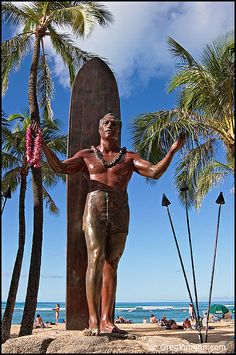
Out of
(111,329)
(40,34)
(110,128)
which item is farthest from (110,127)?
(40,34)

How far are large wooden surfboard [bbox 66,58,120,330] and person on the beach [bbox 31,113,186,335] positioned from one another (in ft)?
1.14

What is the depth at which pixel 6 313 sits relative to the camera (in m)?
14.2

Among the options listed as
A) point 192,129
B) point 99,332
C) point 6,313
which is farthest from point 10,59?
point 99,332

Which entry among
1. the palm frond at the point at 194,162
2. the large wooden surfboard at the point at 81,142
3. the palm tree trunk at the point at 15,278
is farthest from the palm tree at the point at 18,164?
the large wooden surfboard at the point at 81,142

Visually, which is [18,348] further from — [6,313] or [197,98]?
[6,313]

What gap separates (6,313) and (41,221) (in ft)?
10.1

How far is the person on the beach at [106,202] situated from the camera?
4816mm

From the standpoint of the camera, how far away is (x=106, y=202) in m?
4.99

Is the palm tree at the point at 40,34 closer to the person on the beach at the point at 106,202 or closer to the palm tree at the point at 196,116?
the palm tree at the point at 196,116

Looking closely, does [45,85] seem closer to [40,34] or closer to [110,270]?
[40,34]

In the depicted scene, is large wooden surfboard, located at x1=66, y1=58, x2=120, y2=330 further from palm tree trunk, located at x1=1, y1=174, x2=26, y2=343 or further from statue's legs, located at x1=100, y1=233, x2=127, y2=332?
palm tree trunk, located at x1=1, y1=174, x2=26, y2=343

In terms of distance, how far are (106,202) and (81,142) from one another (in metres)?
1.05

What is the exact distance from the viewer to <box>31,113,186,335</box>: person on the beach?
482 cm

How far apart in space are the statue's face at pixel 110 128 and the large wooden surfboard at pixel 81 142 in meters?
0.48
